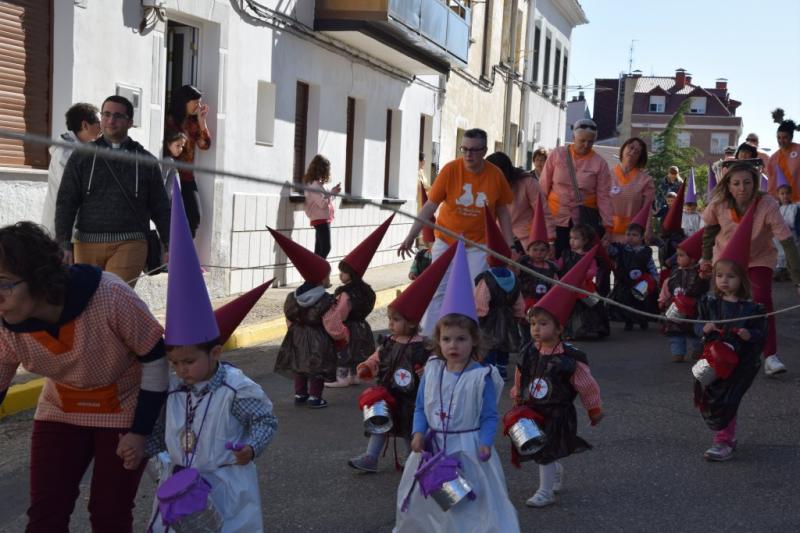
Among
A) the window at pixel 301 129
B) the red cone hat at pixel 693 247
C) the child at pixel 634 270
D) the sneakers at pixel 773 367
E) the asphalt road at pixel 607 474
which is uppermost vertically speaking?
the window at pixel 301 129

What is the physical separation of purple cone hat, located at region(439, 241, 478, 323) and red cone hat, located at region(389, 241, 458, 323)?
2.54ft

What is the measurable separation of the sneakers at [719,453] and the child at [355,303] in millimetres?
2488

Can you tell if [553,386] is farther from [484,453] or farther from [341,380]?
[341,380]

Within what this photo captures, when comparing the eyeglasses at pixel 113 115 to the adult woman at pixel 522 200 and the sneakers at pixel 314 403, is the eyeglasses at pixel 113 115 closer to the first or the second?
the sneakers at pixel 314 403

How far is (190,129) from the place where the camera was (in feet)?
39.2

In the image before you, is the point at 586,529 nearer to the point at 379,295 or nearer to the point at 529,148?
the point at 379,295

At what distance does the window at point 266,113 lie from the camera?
1430 cm

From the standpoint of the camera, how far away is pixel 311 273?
7074 mm

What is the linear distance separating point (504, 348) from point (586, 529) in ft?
10.0

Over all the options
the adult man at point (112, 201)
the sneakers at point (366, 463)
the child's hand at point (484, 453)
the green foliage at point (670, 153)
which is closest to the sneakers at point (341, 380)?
the adult man at point (112, 201)

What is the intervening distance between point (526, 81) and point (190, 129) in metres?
20.4

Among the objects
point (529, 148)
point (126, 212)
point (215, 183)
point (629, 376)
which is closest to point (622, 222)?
point (629, 376)

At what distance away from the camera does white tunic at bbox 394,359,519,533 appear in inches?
174

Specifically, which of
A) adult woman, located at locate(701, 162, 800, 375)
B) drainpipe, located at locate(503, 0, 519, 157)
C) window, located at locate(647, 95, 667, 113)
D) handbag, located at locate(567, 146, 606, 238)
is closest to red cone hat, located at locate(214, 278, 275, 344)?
adult woman, located at locate(701, 162, 800, 375)
